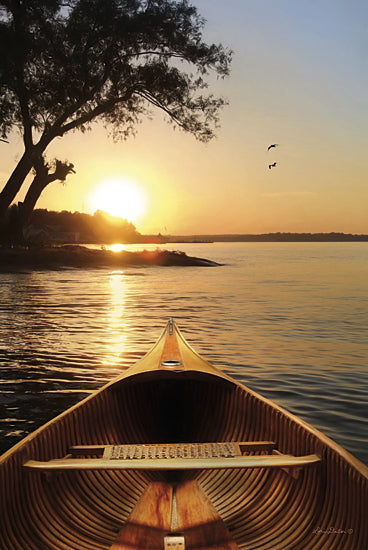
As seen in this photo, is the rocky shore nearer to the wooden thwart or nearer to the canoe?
the canoe

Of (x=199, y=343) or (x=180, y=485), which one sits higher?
(x=180, y=485)

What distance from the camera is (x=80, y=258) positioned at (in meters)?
39.8

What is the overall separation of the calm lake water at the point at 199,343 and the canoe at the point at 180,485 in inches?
58.3

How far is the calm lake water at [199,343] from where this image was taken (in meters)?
7.32

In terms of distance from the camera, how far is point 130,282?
31844mm

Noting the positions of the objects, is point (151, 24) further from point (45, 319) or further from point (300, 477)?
point (300, 477)

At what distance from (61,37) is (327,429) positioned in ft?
88.7

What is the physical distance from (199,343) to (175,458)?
8.60 metres

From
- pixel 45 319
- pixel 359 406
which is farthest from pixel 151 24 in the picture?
pixel 359 406

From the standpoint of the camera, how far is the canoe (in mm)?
3389
